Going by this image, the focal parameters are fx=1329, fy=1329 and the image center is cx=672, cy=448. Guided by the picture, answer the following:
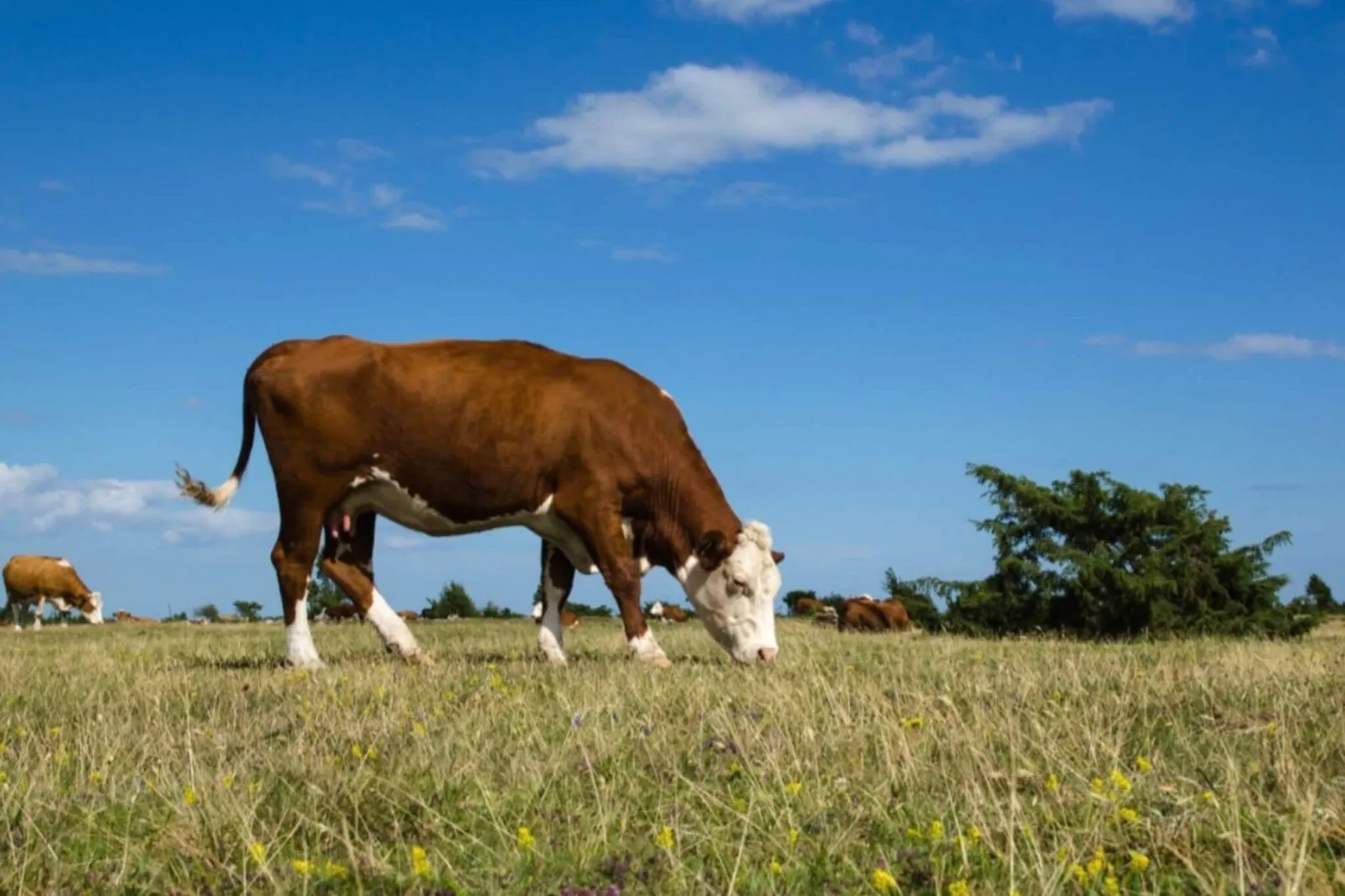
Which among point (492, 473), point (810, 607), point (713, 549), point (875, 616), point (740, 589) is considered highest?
point (492, 473)

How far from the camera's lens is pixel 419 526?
1202cm

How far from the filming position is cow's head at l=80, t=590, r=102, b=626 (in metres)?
39.0

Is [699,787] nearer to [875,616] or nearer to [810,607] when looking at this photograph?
[875,616]

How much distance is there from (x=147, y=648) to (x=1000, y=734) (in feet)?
39.6

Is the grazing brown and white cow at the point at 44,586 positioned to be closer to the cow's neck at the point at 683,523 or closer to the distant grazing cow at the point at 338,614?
the distant grazing cow at the point at 338,614

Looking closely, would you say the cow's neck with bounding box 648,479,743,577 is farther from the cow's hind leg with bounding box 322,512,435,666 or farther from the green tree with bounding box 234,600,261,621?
the green tree with bounding box 234,600,261,621

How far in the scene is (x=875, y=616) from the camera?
23.1m

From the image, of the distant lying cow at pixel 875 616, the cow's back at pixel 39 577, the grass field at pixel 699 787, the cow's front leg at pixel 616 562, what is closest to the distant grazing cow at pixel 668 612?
the distant lying cow at pixel 875 616

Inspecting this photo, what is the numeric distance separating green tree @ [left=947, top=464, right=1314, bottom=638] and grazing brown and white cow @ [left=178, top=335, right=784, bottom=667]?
8.53 meters

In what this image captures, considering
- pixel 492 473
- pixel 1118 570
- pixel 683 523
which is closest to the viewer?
pixel 492 473

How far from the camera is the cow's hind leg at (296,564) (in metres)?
11.5

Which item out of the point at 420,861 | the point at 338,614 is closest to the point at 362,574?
the point at 420,861

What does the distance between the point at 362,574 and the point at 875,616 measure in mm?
12681

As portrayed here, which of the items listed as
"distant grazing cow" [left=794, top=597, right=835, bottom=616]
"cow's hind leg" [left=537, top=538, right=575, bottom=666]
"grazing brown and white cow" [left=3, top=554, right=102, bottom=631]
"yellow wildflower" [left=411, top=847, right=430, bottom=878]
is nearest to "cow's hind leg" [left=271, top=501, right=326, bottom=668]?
"cow's hind leg" [left=537, top=538, right=575, bottom=666]
